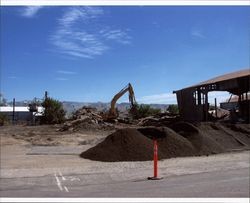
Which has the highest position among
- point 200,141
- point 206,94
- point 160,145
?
point 206,94

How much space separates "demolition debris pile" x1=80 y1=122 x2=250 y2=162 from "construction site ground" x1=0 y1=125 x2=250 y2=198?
69 cm

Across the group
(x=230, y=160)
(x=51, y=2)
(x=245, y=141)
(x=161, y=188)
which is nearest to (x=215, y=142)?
(x=245, y=141)

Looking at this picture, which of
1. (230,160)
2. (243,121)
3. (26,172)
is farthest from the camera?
(243,121)

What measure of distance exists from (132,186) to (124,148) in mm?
8114

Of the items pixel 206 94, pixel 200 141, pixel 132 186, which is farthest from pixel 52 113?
pixel 132 186

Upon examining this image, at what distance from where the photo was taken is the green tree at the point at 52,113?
62312 millimetres

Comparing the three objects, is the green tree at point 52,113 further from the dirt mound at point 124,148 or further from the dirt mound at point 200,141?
the dirt mound at point 124,148

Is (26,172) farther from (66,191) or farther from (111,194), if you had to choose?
(111,194)

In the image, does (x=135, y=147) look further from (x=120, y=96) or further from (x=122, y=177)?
(x=120, y=96)

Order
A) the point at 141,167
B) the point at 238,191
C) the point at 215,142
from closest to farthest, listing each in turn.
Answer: the point at 238,191
the point at 141,167
the point at 215,142

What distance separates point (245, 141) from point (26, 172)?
42.3ft

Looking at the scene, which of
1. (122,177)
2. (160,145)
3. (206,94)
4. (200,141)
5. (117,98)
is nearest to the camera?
(122,177)

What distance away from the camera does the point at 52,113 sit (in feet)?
205

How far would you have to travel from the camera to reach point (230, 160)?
18609 millimetres
